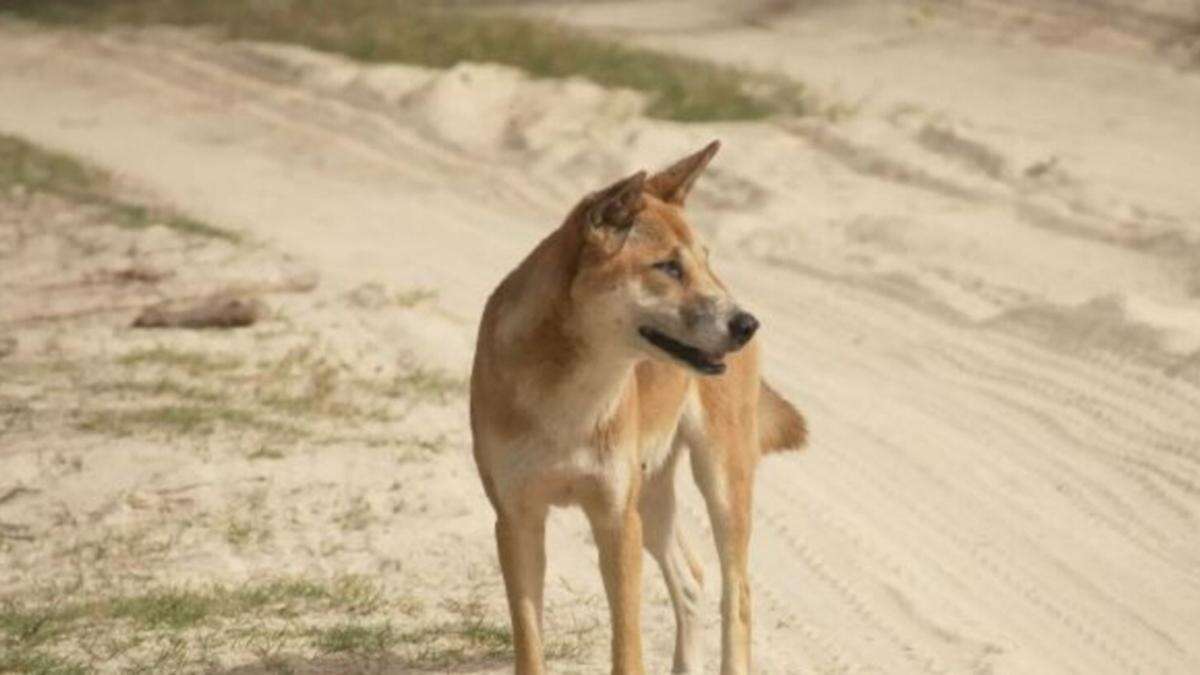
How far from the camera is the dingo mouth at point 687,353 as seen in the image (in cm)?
635

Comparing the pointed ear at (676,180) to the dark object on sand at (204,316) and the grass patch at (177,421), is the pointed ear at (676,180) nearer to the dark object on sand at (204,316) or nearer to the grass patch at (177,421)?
the grass patch at (177,421)

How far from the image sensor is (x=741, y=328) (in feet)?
20.7

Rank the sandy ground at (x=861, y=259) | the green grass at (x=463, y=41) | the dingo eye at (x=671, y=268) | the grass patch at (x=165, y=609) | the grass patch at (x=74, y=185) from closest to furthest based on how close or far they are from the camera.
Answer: the dingo eye at (x=671, y=268) → the grass patch at (x=165, y=609) → the sandy ground at (x=861, y=259) → the grass patch at (x=74, y=185) → the green grass at (x=463, y=41)

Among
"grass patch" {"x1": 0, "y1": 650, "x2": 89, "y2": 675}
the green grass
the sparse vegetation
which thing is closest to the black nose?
the sparse vegetation

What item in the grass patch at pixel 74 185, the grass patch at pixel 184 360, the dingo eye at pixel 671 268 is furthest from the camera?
the grass patch at pixel 74 185

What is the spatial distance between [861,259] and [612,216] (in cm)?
665

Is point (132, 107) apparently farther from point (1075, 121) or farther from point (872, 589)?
Result: point (872, 589)

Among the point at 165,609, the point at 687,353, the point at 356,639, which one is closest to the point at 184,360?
the point at 165,609

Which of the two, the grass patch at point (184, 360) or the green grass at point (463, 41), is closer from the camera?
the grass patch at point (184, 360)

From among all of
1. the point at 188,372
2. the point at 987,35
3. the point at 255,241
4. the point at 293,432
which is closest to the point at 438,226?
the point at 255,241

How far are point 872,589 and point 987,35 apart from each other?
10.5 meters

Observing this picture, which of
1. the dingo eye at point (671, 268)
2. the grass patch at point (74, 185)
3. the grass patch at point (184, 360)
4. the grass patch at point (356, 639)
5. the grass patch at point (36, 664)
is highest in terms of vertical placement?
the dingo eye at point (671, 268)

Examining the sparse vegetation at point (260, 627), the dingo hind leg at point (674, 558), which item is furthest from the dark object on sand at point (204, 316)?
the dingo hind leg at point (674, 558)

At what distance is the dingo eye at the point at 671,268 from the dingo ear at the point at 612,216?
11 cm
